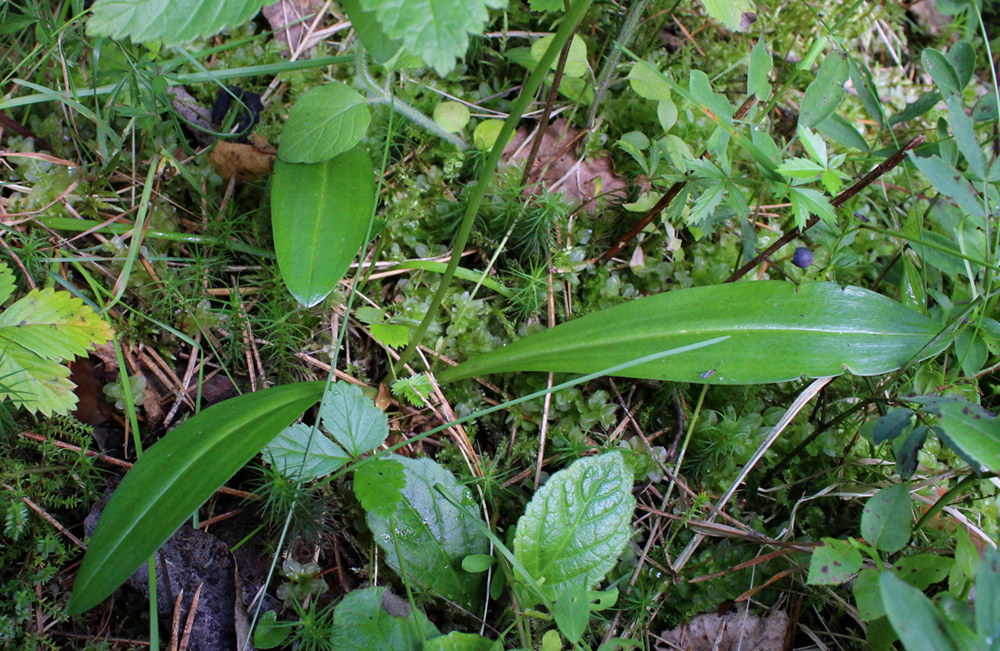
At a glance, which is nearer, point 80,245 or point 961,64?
point 961,64

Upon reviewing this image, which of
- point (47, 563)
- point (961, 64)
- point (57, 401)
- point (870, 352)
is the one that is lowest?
point (47, 563)

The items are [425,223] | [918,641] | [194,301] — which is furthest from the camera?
[425,223]

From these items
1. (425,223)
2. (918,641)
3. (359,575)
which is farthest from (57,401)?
(918,641)

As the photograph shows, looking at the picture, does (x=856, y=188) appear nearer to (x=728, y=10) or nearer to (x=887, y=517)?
(x=728, y=10)

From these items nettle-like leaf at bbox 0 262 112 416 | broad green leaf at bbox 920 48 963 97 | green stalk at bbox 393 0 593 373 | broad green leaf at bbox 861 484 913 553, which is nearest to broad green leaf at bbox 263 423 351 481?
green stalk at bbox 393 0 593 373

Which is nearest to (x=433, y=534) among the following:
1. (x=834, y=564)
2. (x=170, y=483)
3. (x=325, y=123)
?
(x=170, y=483)

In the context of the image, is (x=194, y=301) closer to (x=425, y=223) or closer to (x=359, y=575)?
(x=425, y=223)

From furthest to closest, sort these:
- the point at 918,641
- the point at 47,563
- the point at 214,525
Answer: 1. the point at 214,525
2. the point at 47,563
3. the point at 918,641

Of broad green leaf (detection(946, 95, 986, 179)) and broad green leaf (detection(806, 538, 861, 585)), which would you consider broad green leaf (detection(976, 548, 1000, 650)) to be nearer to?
broad green leaf (detection(806, 538, 861, 585))
